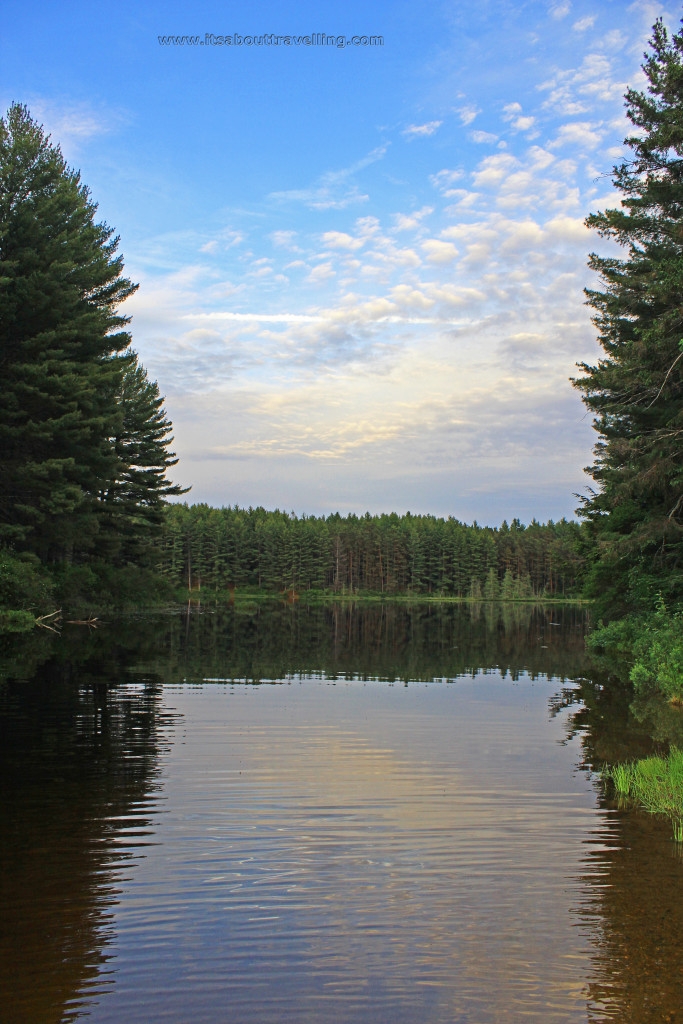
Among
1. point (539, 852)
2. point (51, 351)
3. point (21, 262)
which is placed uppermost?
point (21, 262)

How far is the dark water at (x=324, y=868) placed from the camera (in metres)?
5.28

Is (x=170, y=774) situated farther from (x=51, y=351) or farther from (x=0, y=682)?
(x=51, y=351)

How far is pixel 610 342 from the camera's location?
34.8 meters

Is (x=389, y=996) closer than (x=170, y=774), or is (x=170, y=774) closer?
(x=389, y=996)

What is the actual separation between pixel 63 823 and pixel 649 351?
2275cm

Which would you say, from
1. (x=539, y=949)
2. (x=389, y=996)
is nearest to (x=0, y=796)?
(x=389, y=996)

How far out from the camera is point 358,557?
166125 mm

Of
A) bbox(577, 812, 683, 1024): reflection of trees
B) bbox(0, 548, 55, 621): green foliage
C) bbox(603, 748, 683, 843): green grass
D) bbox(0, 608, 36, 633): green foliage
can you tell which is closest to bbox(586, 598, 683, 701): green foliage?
bbox(603, 748, 683, 843): green grass

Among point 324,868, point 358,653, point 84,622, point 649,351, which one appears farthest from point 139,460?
point 324,868

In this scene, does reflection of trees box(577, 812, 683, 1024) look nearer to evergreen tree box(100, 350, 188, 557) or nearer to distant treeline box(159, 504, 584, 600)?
evergreen tree box(100, 350, 188, 557)

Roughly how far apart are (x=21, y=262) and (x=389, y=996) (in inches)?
1383

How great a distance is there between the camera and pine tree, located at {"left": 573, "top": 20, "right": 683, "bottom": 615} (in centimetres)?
2380

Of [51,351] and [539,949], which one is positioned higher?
[51,351]

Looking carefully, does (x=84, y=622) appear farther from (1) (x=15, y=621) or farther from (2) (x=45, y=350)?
(2) (x=45, y=350)
